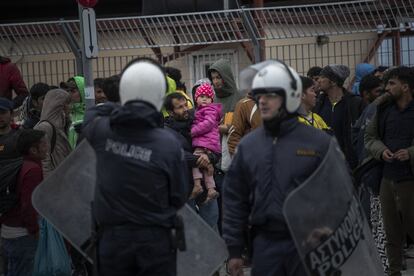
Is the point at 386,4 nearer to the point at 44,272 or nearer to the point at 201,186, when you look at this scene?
the point at 201,186

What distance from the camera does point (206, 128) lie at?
29.4 feet

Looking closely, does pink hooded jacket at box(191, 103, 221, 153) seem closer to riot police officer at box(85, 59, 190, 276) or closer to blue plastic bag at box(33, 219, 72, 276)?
blue plastic bag at box(33, 219, 72, 276)

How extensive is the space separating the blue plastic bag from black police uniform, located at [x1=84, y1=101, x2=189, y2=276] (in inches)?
97.5

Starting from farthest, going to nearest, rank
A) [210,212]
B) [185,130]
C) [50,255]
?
[210,212], [185,130], [50,255]

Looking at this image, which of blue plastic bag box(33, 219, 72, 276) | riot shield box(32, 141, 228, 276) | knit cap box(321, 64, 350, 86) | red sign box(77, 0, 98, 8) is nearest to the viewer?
riot shield box(32, 141, 228, 276)

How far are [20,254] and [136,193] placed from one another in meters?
2.75

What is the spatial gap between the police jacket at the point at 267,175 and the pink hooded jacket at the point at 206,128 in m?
3.07

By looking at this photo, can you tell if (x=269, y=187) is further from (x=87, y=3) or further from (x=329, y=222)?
(x=87, y=3)

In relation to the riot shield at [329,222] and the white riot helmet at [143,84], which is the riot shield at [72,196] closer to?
the white riot helmet at [143,84]

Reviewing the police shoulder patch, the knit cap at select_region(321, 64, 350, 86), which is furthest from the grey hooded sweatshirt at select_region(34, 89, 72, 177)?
the police shoulder patch

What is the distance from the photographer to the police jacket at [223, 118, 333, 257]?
18.4 feet

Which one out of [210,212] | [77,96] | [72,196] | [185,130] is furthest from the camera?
[77,96]

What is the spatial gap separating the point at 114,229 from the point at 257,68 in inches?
52.0

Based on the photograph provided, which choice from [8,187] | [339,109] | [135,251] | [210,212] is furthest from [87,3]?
[135,251]
